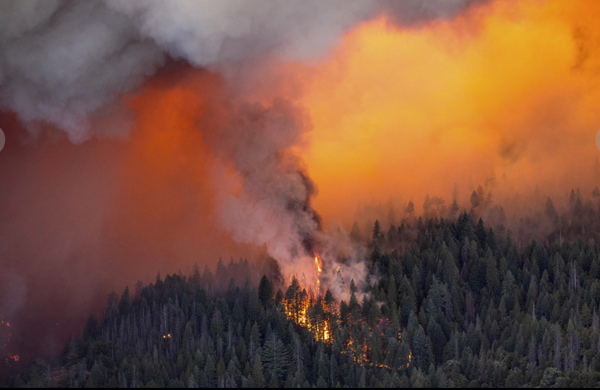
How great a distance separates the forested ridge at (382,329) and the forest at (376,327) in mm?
170

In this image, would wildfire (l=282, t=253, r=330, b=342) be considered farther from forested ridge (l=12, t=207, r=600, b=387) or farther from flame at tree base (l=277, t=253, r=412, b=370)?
forested ridge (l=12, t=207, r=600, b=387)

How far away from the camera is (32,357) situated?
114 metres

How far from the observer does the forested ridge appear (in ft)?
328

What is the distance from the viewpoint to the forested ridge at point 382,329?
100125mm

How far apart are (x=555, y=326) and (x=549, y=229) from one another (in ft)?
149

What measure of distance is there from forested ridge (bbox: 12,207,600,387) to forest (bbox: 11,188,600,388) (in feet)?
0.56

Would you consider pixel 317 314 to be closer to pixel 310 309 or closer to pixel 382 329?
pixel 310 309

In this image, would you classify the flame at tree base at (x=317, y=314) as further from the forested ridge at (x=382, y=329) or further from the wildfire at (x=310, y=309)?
the forested ridge at (x=382, y=329)

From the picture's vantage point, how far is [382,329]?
11212 cm

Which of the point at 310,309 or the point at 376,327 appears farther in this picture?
the point at 310,309

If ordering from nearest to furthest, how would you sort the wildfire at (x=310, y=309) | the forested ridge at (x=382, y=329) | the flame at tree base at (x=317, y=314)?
the forested ridge at (x=382, y=329) → the flame at tree base at (x=317, y=314) → the wildfire at (x=310, y=309)

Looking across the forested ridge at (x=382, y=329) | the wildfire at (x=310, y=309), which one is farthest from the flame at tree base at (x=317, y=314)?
the forested ridge at (x=382, y=329)

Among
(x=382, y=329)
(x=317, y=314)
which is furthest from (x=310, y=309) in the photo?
(x=382, y=329)

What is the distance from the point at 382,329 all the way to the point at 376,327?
12.3ft
